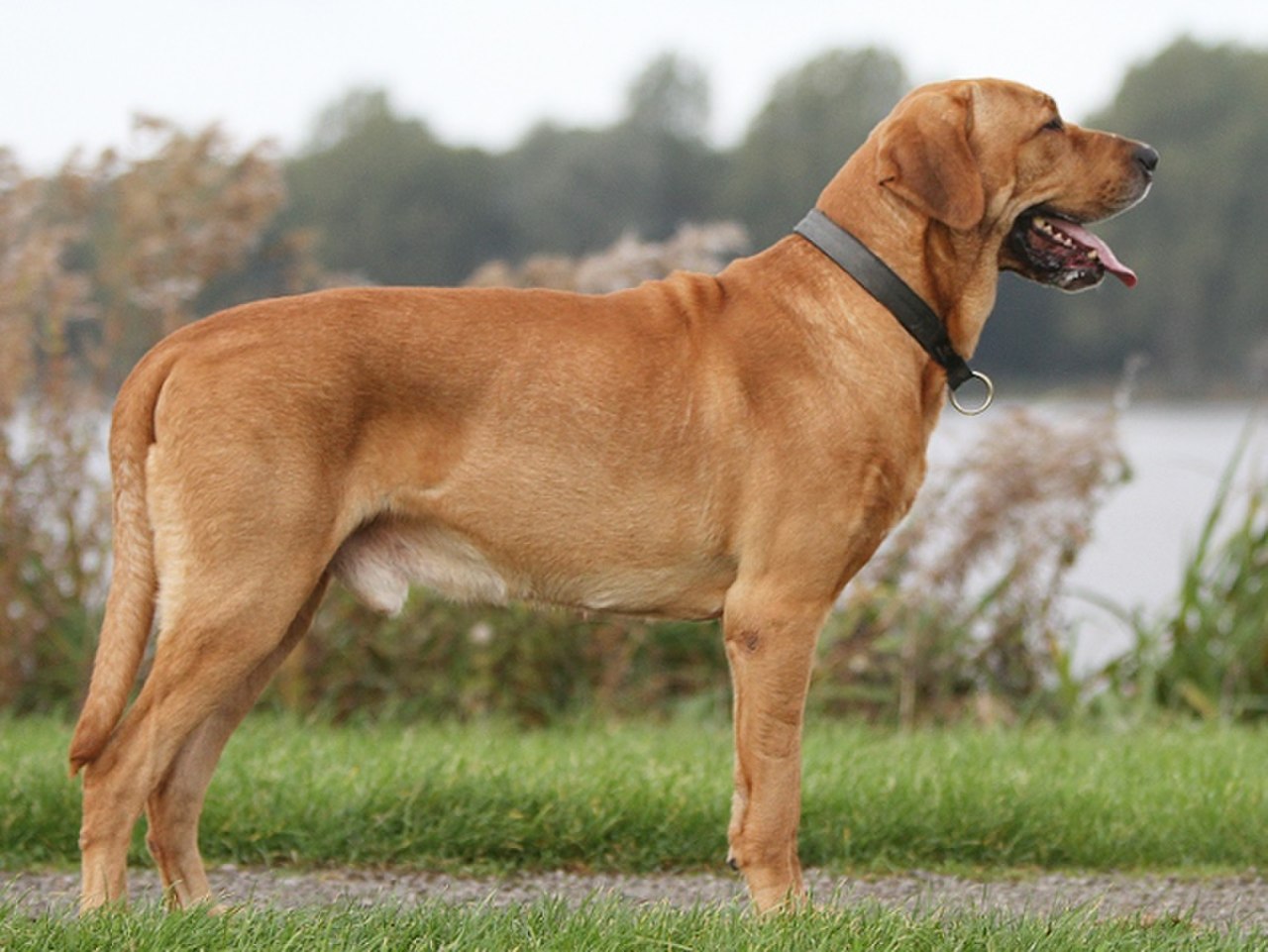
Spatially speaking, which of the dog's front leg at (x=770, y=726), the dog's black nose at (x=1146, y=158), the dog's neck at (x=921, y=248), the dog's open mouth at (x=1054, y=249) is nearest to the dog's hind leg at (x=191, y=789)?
the dog's front leg at (x=770, y=726)

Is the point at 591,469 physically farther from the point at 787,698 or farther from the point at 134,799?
the point at 134,799

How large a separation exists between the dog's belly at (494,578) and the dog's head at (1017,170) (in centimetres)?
120

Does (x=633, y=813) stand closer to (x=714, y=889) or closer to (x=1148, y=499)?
(x=714, y=889)

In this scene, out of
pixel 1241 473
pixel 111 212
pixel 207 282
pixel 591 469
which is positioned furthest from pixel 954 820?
pixel 111 212

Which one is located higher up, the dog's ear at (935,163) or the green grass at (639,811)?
the dog's ear at (935,163)

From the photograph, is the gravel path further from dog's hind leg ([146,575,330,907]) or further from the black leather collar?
the black leather collar

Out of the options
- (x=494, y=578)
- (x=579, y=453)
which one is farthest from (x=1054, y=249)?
(x=494, y=578)

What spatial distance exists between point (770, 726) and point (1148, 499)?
399 inches

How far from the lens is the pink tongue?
436 cm

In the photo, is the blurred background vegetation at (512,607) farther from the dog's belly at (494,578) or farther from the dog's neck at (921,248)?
the dog's belly at (494,578)

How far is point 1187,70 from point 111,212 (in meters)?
16.2

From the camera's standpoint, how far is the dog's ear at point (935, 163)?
4.22 meters

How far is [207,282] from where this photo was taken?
26.1ft

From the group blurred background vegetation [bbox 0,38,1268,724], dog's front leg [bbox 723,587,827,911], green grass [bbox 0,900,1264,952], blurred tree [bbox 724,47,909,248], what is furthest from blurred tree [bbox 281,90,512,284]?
green grass [bbox 0,900,1264,952]
